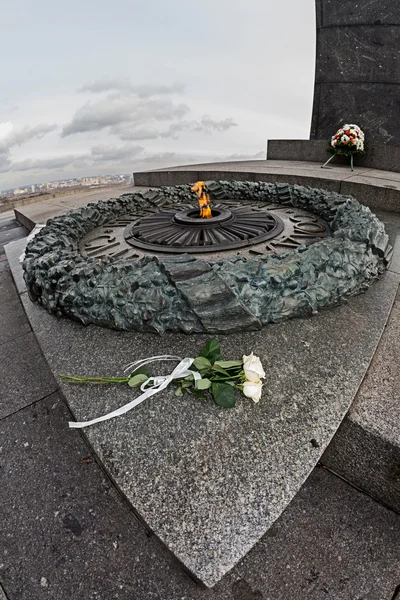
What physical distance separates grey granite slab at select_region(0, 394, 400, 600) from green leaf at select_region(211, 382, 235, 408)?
0.73 m

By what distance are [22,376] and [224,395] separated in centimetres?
181

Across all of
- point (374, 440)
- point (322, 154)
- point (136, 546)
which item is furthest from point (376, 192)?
point (136, 546)

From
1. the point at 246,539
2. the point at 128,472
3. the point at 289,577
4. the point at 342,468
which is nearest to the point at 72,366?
the point at 128,472

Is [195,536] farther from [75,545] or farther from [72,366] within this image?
[72,366]

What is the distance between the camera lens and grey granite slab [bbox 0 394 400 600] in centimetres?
150

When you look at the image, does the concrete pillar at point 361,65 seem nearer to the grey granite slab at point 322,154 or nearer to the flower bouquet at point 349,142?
the grey granite slab at point 322,154

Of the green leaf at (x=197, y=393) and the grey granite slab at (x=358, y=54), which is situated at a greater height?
the grey granite slab at (x=358, y=54)

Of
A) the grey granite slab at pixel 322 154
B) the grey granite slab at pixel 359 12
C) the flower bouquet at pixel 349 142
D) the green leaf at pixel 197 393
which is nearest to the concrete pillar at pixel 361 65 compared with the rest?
the grey granite slab at pixel 359 12

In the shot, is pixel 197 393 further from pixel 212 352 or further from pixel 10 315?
pixel 10 315

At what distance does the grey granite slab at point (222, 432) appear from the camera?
1.37 meters

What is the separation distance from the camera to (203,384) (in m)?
1.75

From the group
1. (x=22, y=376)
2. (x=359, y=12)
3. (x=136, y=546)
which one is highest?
(x=359, y=12)

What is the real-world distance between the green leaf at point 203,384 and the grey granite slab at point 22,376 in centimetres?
135

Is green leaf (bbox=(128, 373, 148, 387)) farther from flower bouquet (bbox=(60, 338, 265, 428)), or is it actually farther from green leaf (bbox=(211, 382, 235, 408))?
green leaf (bbox=(211, 382, 235, 408))
